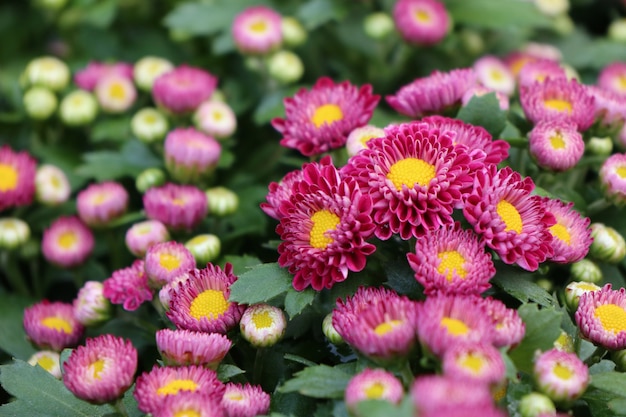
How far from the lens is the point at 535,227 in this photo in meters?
1.32

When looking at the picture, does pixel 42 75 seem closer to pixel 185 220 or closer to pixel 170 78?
pixel 170 78

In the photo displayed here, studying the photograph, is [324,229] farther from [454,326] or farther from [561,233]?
[561,233]

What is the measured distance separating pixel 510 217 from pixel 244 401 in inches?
21.4

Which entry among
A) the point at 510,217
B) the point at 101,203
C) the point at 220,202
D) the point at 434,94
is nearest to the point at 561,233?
the point at 510,217

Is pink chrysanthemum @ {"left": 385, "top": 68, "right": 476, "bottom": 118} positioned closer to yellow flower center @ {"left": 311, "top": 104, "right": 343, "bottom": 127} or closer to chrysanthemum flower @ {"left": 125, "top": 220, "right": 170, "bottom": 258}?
yellow flower center @ {"left": 311, "top": 104, "right": 343, "bottom": 127}

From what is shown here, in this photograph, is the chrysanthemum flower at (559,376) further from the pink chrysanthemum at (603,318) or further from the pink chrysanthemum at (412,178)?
the pink chrysanthemum at (412,178)

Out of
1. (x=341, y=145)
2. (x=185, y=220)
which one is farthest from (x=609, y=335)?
(x=185, y=220)

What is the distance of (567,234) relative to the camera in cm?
143

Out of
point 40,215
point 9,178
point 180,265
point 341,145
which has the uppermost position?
point 341,145

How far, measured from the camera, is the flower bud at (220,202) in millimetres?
1880

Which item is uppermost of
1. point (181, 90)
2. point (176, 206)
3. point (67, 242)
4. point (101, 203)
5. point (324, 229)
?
point (324, 229)

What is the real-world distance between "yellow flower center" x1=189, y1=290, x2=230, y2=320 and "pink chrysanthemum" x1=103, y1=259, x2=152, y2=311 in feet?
0.68

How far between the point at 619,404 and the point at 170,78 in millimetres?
1429

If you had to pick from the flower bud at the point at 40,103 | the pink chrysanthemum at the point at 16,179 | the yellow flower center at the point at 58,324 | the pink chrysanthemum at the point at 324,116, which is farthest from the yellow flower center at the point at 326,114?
the flower bud at the point at 40,103
